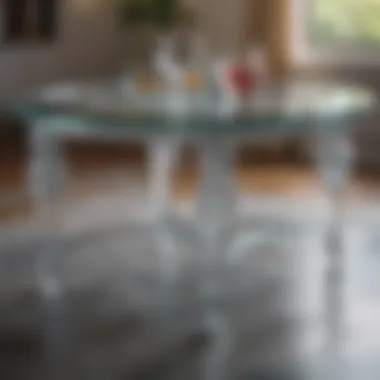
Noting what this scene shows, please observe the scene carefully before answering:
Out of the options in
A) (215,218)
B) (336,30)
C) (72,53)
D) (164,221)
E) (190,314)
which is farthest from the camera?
(72,53)

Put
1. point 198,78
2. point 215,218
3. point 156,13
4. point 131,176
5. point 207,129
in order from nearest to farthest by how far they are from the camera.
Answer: point 207,129 → point 198,78 → point 215,218 → point 131,176 → point 156,13

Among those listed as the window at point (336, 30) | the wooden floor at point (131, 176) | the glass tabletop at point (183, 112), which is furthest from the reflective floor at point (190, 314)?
the window at point (336, 30)

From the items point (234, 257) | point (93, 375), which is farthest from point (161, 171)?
point (93, 375)

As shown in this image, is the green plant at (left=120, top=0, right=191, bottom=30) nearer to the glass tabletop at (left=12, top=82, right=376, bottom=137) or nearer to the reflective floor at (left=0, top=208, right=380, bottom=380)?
the reflective floor at (left=0, top=208, right=380, bottom=380)

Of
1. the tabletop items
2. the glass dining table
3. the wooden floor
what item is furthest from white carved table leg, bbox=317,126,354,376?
the wooden floor

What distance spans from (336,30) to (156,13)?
1.17 meters

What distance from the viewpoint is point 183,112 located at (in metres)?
3.86

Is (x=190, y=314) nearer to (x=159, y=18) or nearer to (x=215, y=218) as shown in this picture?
(x=215, y=218)

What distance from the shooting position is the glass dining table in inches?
151

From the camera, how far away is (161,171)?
16.3 feet

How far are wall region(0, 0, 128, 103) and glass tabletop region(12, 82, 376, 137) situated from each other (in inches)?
104

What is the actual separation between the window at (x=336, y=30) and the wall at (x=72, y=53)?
122 cm

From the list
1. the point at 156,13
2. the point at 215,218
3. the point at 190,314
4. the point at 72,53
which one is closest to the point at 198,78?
the point at 215,218

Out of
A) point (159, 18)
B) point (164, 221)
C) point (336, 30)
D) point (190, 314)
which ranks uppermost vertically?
point (159, 18)
